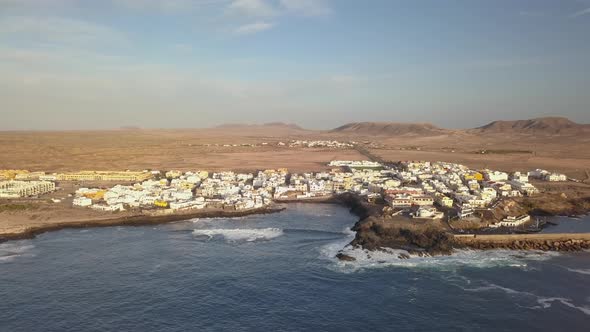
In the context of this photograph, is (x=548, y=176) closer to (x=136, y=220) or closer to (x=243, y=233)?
(x=243, y=233)

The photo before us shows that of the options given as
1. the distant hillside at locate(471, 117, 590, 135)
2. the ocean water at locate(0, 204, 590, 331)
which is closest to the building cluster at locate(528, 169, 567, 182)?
the ocean water at locate(0, 204, 590, 331)

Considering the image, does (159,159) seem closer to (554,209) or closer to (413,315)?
(554,209)

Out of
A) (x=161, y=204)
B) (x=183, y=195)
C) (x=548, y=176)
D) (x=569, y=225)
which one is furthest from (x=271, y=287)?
(x=548, y=176)

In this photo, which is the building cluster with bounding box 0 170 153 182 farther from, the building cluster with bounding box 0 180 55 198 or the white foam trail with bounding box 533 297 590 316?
the white foam trail with bounding box 533 297 590 316

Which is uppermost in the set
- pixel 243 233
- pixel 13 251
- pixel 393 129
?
pixel 393 129

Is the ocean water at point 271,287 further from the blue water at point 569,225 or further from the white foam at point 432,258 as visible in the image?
the blue water at point 569,225

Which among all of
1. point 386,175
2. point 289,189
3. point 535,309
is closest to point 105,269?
point 535,309
